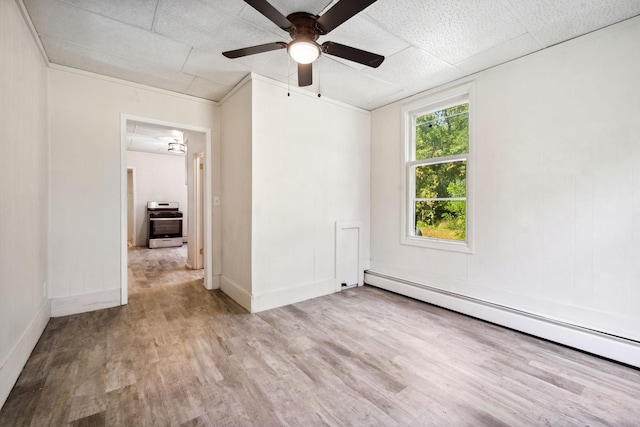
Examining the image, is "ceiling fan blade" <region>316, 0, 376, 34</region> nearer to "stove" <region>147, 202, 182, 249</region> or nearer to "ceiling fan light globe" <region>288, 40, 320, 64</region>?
"ceiling fan light globe" <region>288, 40, 320, 64</region>

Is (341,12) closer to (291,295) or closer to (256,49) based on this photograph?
(256,49)

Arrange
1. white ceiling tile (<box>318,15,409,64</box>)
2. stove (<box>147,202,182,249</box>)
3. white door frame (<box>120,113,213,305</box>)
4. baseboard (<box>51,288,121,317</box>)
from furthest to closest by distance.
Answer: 1. stove (<box>147,202,182,249</box>)
2. white door frame (<box>120,113,213,305</box>)
3. baseboard (<box>51,288,121,317</box>)
4. white ceiling tile (<box>318,15,409,64</box>)

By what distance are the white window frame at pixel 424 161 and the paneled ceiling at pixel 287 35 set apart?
0.24m

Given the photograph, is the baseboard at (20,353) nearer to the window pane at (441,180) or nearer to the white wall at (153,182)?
the window pane at (441,180)

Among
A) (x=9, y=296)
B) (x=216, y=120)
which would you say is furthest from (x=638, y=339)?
(x=216, y=120)

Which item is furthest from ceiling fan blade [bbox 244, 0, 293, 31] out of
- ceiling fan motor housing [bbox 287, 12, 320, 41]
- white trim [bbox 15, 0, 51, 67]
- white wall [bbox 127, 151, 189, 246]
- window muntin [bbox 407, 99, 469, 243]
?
white wall [bbox 127, 151, 189, 246]

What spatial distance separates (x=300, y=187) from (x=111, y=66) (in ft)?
7.72

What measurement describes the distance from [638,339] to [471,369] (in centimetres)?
132

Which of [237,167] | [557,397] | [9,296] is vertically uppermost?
[237,167]

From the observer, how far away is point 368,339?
2.60 metres

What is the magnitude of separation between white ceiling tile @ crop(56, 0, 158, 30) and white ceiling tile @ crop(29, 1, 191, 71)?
0.08 meters

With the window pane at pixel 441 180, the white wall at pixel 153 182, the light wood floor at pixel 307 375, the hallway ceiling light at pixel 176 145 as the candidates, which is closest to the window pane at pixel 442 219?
the window pane at pixel 441 180

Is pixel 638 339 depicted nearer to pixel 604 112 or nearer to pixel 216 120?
pixel 604 112

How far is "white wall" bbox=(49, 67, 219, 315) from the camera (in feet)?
9.90
